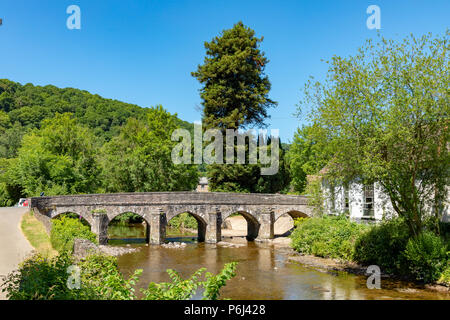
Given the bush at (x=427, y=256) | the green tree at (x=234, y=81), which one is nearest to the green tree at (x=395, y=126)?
the bush at (x=427, y=256)

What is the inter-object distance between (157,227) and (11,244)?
15.2 meters

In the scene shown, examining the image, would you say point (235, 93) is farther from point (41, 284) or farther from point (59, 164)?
point (41, 284)

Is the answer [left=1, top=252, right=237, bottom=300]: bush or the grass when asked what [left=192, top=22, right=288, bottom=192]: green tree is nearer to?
the grass

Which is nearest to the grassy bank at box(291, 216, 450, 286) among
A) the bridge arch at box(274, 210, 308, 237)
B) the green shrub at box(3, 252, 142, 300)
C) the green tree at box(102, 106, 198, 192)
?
the bridge arch at box(274, 210, 308, 237)

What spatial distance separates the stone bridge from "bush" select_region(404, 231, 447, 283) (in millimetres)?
17683

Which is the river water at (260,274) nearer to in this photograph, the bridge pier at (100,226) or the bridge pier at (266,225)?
the bridge pier at (266,225)

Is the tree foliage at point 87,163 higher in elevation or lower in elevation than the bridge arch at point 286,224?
higher

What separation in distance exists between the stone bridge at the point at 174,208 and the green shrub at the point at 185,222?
8.78 meters

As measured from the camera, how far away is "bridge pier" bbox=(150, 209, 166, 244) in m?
33.2

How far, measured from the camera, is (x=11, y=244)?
61.3 feet

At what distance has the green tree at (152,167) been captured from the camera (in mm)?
Result: 44125
